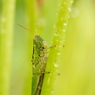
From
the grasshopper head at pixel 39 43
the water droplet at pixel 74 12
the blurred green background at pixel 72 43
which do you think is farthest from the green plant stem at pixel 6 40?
the water droplet at pixel 74 12

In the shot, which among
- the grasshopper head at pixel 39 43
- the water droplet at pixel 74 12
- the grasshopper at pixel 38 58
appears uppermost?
the water droplet at pixel 74 12

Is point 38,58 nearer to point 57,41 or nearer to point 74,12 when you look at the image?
point 74,12

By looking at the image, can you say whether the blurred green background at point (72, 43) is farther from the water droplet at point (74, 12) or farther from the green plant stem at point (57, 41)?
the green plant stem at point (57, 41)

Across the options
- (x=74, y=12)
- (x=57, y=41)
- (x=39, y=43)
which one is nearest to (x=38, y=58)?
(x=39, y=43)

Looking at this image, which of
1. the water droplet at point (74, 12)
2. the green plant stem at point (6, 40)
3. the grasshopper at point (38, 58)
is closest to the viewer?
the green plant stem at point (6, 40)

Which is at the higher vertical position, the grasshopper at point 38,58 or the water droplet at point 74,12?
the water droplet at point 74,12
